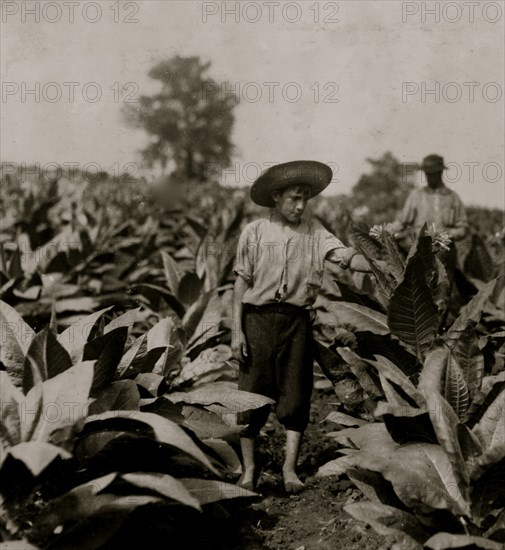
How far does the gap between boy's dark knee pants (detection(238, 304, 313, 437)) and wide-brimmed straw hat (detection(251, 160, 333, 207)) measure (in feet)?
2.05

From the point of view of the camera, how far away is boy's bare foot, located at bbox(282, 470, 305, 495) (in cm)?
339

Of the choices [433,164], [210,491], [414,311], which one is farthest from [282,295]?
[433,164]

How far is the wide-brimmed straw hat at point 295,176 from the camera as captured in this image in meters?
3.52

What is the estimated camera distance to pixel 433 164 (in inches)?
254

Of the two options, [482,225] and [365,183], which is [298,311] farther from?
[365,183]

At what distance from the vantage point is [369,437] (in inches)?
103

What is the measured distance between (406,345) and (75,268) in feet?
11.8

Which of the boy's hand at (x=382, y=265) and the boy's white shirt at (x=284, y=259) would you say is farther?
the boy's white shirt at (x=284, y=259)

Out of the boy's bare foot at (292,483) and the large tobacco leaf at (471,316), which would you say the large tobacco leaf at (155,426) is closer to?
the boy's bare foot at (292,483)

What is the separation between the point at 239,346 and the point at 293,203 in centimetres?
78

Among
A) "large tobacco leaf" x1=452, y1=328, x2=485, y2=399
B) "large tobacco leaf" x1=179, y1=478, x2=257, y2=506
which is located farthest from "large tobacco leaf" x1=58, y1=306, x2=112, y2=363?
"large tobacco leaf" x1=452, y1=328, x2=485, y2=399

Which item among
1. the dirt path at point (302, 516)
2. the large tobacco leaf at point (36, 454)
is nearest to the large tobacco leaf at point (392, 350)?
the dirt path at point (302, 516)

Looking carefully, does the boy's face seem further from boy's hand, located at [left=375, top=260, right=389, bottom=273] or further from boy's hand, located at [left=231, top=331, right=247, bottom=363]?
boy's hand, located at [left=231, top=331, right=247, bottom=363]

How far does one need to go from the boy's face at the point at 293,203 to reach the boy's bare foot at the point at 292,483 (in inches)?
50.0
